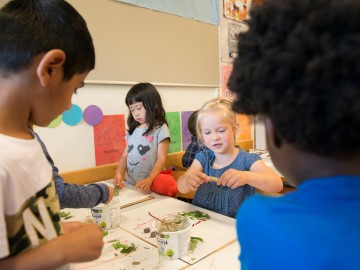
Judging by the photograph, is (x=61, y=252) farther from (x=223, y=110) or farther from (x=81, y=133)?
(x=81, y=133)

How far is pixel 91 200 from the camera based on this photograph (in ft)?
2.51

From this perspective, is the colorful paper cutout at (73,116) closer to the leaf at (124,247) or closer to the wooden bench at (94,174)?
the wooden bench at (94,174)

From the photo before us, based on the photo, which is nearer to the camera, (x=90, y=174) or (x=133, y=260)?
(x=133, y=260)

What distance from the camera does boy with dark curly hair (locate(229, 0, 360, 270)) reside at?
8.5 inches

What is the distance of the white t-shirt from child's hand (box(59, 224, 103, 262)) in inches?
1.5

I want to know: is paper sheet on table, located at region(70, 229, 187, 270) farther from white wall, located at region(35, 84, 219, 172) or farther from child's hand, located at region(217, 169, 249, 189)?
white wall, located at region(35, 84, 219, 172)

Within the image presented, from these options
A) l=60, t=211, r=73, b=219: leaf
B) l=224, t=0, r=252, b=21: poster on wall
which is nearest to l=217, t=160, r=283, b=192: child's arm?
l=60, t=211, r=73, b=219: leaf

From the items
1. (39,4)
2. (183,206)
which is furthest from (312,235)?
(183,206)

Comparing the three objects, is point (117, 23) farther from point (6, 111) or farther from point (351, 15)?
point (351, 15)

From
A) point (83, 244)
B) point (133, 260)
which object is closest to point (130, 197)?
point (133, 260)

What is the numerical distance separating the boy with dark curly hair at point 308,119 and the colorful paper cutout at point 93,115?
52.8 inches

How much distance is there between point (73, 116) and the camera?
1457mm

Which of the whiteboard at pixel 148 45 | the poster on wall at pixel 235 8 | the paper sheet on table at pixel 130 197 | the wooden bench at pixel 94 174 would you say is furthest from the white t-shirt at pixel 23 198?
the poster on wall at pixel 235 8

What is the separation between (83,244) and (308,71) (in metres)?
0.37
